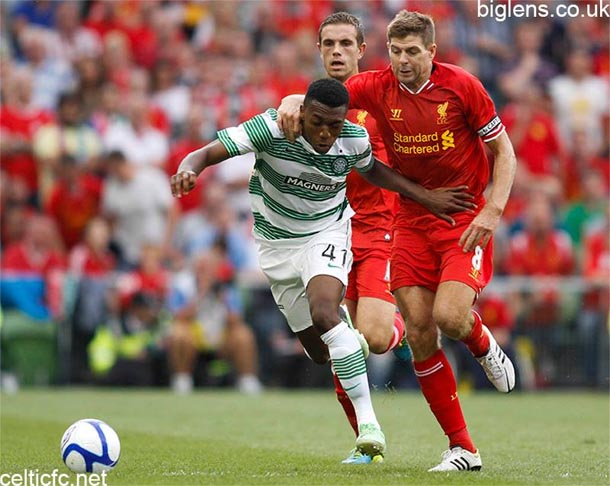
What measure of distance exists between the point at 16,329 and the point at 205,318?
2.54m

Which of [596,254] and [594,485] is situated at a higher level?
[596,254]

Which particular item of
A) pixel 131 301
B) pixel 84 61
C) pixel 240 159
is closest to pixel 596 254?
pixel 240 159

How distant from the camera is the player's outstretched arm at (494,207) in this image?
28.0ft

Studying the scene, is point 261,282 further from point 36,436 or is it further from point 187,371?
point 36,436

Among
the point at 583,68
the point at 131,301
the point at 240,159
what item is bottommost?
the point at 131,301

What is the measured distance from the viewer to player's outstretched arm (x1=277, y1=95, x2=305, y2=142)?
27.4ft

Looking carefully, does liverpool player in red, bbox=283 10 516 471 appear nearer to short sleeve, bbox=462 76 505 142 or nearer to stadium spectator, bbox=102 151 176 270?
short sleeve, bbox=462 76 505 142

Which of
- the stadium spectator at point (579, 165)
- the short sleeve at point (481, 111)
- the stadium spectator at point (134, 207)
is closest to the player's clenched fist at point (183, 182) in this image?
the short sleeve at point (481, 111)

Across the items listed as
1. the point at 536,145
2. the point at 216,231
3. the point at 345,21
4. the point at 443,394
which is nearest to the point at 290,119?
the point at 345,21

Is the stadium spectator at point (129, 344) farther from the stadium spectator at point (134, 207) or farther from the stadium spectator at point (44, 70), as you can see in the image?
the stadium spectator at point (44, 70)

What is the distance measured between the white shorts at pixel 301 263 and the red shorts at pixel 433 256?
373 millimetres

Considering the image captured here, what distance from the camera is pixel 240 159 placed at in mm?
18875

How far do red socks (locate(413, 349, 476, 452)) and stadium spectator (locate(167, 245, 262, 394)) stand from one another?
348 inches
